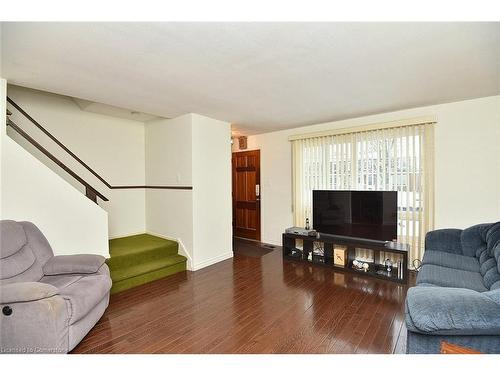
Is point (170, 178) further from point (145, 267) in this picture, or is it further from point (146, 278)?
point (146, 278)

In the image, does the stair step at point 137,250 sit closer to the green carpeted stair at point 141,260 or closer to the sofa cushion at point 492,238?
the green carpeted stair at point 141,260

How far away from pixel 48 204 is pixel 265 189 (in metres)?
3.66

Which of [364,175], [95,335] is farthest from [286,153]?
[95,335]

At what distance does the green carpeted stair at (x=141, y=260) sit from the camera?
307cm

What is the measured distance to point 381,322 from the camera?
→ 2250 mm

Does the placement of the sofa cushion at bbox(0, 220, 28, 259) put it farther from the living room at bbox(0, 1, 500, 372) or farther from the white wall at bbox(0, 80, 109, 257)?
the white wall at bbox(0, 80, 109, 257)

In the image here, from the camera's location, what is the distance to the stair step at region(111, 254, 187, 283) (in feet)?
9.92

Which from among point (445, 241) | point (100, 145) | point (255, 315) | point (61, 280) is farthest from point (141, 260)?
point (445, 241)

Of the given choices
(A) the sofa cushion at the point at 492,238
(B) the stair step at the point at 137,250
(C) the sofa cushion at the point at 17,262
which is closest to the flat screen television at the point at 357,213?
(A) the sofa cushion at the point at 492,238

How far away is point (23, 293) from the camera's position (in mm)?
1668

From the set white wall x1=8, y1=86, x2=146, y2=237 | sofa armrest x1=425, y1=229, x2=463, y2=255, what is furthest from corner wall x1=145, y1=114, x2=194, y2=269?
sofa armrest x1=425, y1=229, x2=463, y2=255

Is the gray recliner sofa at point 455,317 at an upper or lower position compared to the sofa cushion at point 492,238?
lower
